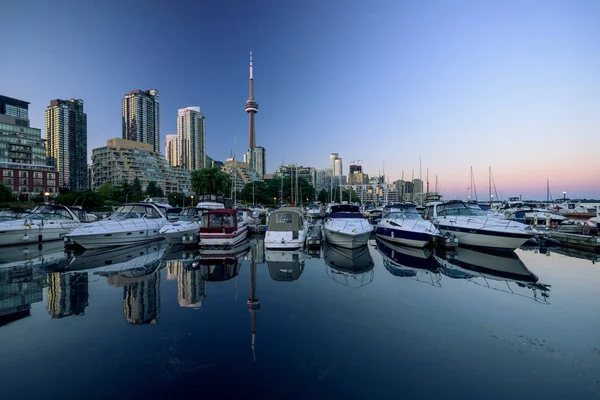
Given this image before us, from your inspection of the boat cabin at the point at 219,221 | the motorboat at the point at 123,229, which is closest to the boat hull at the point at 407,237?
the boat cabin at the point at 219,221

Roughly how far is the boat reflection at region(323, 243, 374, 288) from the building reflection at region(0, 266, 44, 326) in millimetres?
9521

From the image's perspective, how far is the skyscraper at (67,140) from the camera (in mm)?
144125

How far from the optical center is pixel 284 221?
1808cm

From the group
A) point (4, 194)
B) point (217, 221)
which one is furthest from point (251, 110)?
point (217, 221)

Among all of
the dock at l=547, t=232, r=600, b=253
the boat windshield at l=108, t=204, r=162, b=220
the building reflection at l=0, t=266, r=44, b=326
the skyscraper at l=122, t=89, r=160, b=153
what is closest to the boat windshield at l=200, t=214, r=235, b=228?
the boat windshield at l=108, t=204, r=162, b=220

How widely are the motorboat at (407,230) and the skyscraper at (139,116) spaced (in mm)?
166709

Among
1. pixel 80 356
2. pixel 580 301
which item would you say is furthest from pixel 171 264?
pixel 580 301

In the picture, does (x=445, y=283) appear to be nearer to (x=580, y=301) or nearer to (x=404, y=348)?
(x=580, y=301)

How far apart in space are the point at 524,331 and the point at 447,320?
1.58 meters

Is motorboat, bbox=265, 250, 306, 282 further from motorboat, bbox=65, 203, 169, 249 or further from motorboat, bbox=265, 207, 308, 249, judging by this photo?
motorboat, bbox=65, 203, 169, 249

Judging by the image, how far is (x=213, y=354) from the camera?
558 centimetres

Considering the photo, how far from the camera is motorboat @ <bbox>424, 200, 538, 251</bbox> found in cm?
1595

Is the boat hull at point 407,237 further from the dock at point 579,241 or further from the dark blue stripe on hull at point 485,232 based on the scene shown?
the dock at point 579,241

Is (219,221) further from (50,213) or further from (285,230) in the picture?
(50,213)
